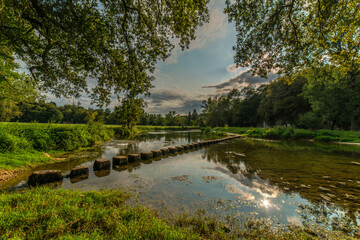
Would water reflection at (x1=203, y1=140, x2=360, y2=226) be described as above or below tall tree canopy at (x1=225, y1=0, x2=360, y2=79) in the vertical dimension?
below

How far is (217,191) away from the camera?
4301mm

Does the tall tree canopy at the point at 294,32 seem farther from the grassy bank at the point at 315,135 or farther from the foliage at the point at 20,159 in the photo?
the grassy bank at the point at 315,135

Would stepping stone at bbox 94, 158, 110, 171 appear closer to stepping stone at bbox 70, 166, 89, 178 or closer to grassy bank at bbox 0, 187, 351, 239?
stepping stone at bbox 70, 166, 89, 178

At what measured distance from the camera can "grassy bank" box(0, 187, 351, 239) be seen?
1984 mm

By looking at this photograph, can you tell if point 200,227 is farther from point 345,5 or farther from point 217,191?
point 345,5

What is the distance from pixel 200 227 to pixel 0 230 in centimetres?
298

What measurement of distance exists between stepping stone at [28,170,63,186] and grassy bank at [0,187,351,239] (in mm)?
1438

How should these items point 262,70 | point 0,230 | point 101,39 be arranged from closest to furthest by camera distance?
1. point 0,230
2. point 101,39
3. point 262,70

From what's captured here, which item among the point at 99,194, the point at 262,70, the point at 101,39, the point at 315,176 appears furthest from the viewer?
the point at 262,70

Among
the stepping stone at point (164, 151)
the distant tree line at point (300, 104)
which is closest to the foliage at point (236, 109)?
the distant tree line at point (300, 104)

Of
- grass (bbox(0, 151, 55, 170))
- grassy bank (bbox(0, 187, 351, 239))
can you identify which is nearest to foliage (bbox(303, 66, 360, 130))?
grassy bank (bbox(0, 187, 351, 239))

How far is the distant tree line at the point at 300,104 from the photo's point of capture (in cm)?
2114

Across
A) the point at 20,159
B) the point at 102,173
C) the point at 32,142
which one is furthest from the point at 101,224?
the point at 32,142

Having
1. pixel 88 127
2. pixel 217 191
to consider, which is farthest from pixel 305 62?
pixel 88 127
